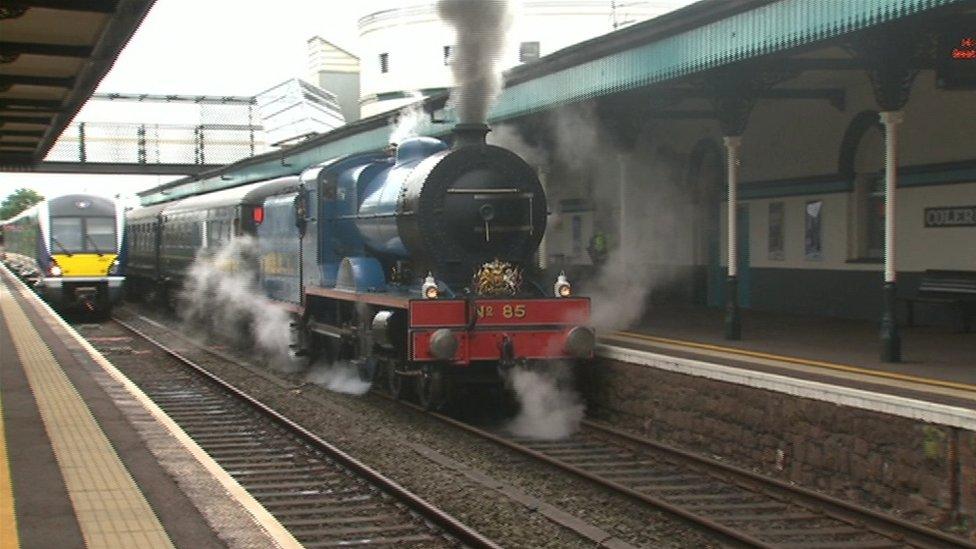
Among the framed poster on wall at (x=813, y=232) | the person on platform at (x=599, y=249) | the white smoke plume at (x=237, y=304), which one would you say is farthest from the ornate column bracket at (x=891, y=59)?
the person on platform at (x=599, y=249)

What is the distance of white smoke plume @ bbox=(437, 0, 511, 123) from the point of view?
12.1 metres

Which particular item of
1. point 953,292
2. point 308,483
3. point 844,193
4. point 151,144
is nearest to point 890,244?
point 953,292

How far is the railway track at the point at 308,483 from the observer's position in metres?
7.25

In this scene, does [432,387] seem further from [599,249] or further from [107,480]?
[599,249]

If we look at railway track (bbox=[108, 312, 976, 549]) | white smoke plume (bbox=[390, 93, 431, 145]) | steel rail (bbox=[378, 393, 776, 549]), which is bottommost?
railway track (bbox=[108, 312, 976, 549])

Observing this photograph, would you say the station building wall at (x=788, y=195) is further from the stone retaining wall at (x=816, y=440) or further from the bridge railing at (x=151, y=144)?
the bridge railing at (x=151, y=144)

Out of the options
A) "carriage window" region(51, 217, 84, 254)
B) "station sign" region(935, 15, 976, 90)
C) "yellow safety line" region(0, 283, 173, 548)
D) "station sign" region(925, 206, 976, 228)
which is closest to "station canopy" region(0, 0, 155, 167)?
"yellow safety line" region(0, 283, 173, 548)

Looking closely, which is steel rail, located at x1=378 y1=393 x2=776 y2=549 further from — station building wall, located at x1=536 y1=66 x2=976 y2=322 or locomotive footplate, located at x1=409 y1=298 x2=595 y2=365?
station building wall, located at x1=536 y1=66 x2=976 y2=322

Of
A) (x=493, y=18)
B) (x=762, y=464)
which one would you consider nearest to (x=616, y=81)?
(x=493, y=18)

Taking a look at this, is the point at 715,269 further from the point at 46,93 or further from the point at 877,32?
the point at 46,93

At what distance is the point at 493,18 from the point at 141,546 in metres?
8.14

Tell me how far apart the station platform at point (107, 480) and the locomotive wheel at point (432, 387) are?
9.07ft

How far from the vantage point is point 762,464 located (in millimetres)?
9438

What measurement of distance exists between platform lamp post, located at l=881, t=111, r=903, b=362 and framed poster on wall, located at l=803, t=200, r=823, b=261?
5.04 m
